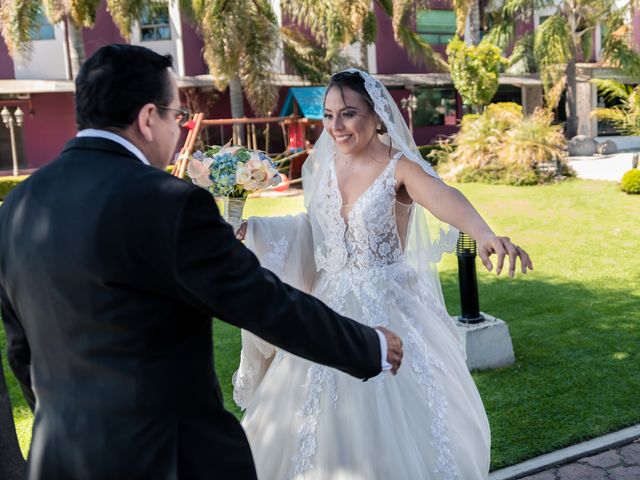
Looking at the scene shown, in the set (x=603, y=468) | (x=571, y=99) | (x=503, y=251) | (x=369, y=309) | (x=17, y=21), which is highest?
(x=17, y=21)

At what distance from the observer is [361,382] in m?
3.38

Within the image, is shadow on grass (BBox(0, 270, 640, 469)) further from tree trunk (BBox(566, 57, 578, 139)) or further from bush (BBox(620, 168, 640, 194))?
tree trunk (BBox(566, 57, 578, 139))

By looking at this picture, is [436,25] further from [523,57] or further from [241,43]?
[241,43]

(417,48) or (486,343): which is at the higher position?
(417,48)

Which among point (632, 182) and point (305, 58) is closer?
point (632, 182)

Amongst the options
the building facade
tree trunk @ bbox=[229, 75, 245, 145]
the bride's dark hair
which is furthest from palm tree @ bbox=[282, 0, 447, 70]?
the bride's dark hair

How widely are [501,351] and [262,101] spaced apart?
17.4m

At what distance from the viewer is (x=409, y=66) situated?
105 feet

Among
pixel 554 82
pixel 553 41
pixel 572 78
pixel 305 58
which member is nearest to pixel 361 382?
pixel 305 58

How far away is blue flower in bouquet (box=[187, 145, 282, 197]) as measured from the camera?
3639mm

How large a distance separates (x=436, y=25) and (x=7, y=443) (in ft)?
101

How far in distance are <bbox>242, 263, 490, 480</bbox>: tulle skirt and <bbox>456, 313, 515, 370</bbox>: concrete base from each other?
1.78m

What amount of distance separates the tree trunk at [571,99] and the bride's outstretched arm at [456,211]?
28.9 m

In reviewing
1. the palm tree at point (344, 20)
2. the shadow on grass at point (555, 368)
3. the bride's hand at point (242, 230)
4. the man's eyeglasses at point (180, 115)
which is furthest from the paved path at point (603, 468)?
the palm tree at point (344, 20)
